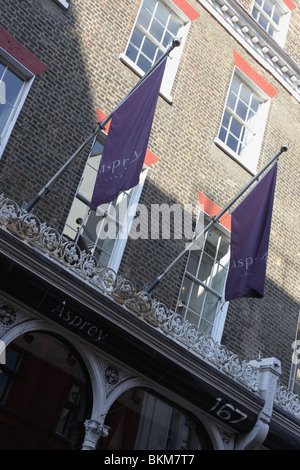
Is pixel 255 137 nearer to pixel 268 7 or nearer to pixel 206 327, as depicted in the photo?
pixel 268 7

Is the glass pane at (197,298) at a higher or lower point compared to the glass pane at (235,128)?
lower

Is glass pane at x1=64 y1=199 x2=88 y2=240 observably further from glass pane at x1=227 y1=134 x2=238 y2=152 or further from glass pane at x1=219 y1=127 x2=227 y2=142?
glass pane at x1=227 y1=134 x2=238 y2=152

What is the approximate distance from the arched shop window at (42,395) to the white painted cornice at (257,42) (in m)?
9.47

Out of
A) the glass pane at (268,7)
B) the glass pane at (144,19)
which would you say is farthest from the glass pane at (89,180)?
the glass pane at (268,7)

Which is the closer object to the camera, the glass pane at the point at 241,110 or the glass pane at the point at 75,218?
the glass pane at the point at 75,218

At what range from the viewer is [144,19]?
14430mm

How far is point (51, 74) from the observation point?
12094 millimetres

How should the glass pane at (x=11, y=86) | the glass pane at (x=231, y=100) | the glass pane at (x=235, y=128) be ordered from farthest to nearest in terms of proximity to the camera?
the glass pane at (x=231, y=100)
the glass pane at (x=235, y=128)
the glass pane at (x=11, y=86)

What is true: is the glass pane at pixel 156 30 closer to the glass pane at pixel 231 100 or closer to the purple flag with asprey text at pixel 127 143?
the glass pane at pixel 231 100

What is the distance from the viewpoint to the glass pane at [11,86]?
37.9 ft

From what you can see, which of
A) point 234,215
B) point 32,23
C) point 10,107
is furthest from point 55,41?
point 234,215

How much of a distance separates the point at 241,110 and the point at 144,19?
3.32 metres

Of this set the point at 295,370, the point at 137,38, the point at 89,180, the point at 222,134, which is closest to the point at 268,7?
the point at 222,134

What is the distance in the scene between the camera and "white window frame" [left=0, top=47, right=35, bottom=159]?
11.1m
